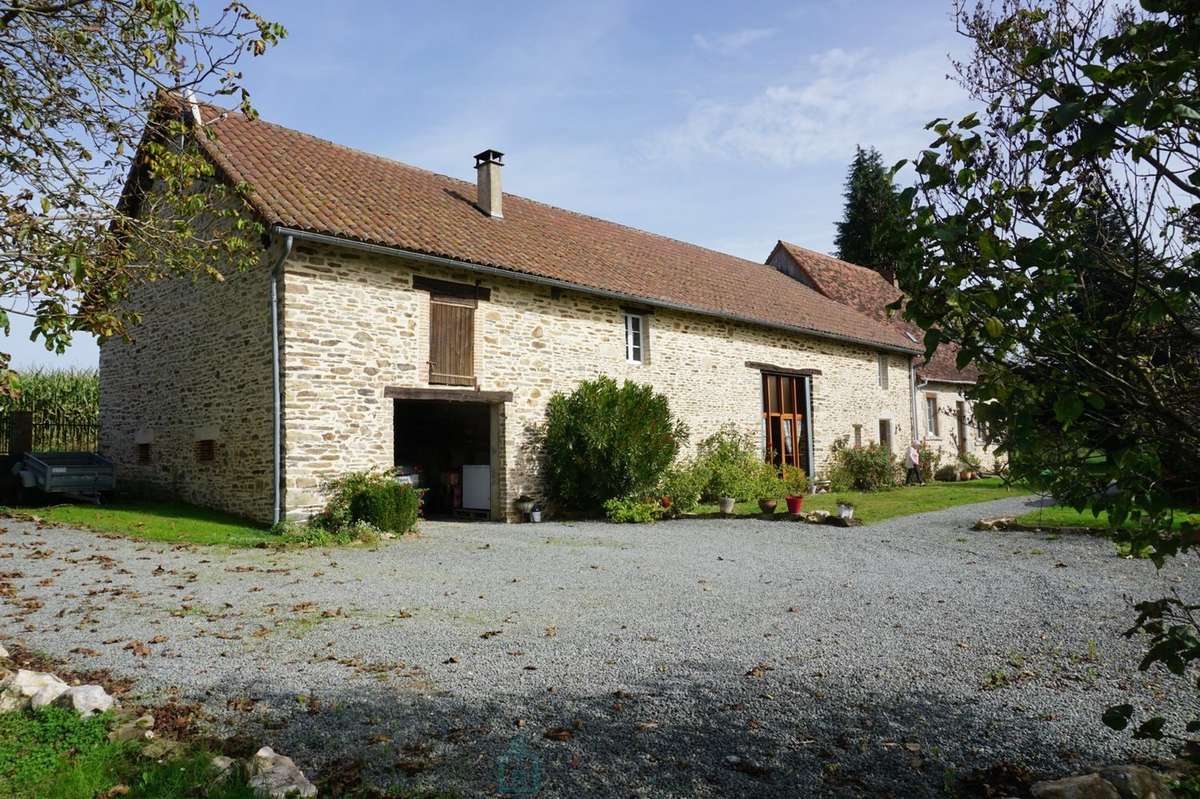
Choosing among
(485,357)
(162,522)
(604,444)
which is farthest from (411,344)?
(162,522)

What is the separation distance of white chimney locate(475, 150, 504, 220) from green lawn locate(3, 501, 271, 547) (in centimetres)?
808

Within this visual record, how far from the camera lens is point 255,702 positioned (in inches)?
162

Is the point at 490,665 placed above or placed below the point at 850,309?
below

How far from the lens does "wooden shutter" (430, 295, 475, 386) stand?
1238 cm

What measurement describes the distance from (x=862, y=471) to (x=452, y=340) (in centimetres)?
1194

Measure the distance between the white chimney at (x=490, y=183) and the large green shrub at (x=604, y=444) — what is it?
475 cm

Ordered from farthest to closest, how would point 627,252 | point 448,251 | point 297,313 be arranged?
1. point 627,252
2. point 448,251
3. point 297,313

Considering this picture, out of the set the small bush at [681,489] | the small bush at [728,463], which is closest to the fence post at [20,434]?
the small bush at [681,489]

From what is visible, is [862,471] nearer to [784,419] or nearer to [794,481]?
[784,419]

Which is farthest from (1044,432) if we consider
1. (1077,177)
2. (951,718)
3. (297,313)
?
(297,313)

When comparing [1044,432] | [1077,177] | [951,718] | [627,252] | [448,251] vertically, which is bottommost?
[951,718]

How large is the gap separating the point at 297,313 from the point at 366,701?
7940 millimetres

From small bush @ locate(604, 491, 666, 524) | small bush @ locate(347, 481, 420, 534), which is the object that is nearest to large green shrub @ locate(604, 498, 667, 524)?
small bush @ locate(604, 491, 666, 524)

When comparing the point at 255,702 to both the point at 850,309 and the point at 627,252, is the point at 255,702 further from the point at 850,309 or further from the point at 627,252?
the point at 850,309
